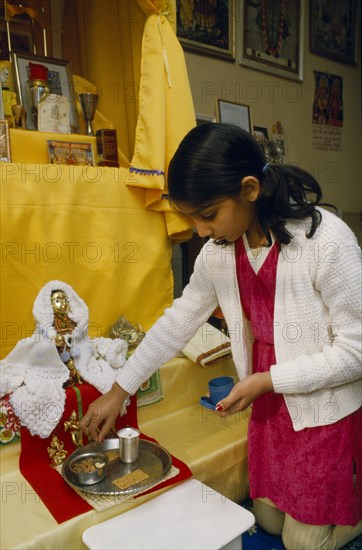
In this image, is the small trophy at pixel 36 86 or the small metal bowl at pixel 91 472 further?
the small trophy at pixel 36 86

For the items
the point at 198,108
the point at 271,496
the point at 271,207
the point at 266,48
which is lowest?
the point at 271,496

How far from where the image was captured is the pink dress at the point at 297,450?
4.20 feet

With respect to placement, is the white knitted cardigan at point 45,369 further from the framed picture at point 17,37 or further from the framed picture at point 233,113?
the framed picture at point 233,113

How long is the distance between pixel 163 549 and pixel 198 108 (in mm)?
2572

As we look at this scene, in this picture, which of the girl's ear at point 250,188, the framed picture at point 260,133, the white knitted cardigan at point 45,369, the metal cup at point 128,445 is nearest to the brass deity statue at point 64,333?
the white knitted cardigan at point 45,369

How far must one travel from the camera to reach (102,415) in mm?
1387

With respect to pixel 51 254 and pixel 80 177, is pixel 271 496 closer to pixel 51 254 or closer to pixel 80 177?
pixel 51 254

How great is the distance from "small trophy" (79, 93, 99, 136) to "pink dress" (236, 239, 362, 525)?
117 cm

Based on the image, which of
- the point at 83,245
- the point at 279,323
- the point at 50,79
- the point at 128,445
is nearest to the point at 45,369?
the point at 128,445

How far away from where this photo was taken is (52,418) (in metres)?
1.43

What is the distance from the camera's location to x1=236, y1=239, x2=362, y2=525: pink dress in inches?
50.4

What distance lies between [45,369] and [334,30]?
365 centimetres

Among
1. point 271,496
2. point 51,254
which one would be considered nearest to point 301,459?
point 271,496

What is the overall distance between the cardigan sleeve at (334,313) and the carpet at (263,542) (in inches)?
25.3
